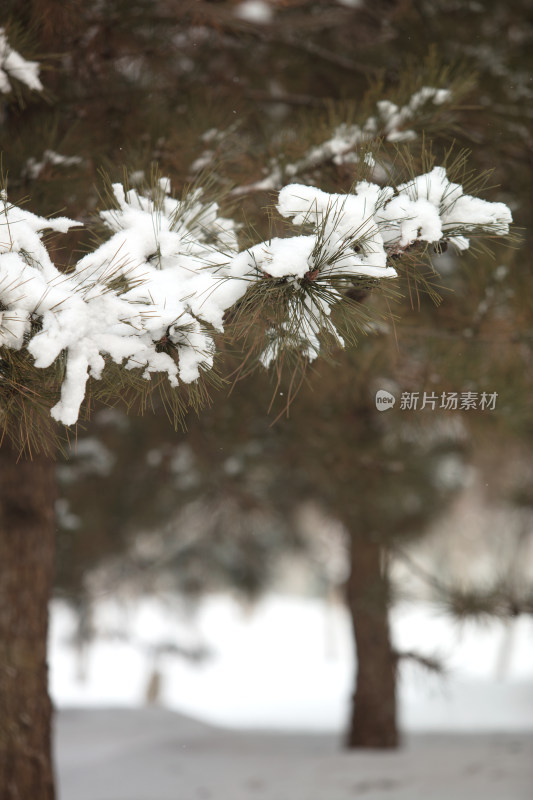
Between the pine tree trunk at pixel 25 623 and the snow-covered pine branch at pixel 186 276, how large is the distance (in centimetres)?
178

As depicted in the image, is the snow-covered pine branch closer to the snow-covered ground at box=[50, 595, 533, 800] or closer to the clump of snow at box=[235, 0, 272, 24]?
the clump of snow at box=[235, 0, 272, 24]

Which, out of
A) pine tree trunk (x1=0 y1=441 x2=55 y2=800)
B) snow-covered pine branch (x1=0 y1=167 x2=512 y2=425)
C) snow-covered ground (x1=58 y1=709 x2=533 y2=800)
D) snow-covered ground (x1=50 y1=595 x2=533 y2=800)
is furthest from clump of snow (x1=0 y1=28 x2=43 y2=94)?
snow-covered ground (x1=58 y1=709 x2=533 y2=800)

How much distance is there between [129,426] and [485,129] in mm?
2965

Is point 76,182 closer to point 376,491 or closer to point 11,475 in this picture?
point 11,475

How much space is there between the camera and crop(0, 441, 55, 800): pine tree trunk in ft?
8.79

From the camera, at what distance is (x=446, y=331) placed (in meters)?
2.74

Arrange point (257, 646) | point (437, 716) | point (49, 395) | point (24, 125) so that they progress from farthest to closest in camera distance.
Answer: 1. point (257, 646)
2. point (437, 716)
3. point (24, 125)
4. point (49, 395)

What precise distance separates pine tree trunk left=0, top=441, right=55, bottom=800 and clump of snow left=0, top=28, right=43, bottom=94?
1.37 meters

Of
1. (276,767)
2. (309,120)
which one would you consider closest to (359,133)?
(309,120)

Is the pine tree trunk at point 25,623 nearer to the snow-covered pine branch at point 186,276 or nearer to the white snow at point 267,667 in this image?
the snow-covered pine branch at point 186,276

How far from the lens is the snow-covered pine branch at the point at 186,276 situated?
1.16m

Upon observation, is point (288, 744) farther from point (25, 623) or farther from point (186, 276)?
point (186, 276)

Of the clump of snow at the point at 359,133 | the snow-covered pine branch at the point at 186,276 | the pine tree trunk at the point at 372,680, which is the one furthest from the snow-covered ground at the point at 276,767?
the snow-covered pine branch at the point at 186,276

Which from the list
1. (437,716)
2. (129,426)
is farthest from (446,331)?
(437,716)
